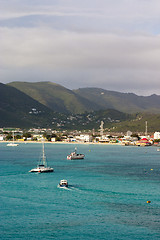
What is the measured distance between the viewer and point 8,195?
86.7 metres

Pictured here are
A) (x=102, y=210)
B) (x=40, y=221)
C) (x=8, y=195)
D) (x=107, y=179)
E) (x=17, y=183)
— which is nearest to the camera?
(x=40, y=221)

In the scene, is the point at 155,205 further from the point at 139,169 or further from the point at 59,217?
the point at 139,169

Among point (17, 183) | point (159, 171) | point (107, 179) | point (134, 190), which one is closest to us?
point (134, 190)

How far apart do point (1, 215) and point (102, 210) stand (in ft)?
58.4

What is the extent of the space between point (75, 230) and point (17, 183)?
44.9 metres

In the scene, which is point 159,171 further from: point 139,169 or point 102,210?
point 102,210

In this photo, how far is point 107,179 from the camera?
368 ft

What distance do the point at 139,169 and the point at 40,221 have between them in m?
78.3

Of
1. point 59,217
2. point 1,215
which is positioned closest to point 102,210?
point 59,217

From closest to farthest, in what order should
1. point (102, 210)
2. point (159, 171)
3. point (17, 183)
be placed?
point (102, 210) → point (17, 183) → point (159, 171)

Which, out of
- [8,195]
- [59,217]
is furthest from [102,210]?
[8,195]

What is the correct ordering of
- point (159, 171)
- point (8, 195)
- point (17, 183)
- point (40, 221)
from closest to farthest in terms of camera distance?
1. point (40, 221)
2. point (8, 195)
3. point (17, 183)
4. point (159, 171)

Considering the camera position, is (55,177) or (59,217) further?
(55,177)

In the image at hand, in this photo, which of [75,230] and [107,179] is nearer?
[75,230]
